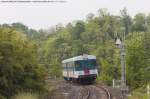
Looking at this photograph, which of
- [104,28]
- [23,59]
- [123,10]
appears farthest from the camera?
[123,10]

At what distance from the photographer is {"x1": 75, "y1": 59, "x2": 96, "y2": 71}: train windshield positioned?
39.1 metres

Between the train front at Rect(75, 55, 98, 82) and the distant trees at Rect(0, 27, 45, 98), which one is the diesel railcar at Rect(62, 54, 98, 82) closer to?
the train front at Rect(75, 55, 98, 82)

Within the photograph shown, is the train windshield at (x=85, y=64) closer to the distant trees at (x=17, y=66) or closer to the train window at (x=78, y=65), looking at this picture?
the train window at (x=78, y=65)

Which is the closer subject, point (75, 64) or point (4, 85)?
point (4, 85)

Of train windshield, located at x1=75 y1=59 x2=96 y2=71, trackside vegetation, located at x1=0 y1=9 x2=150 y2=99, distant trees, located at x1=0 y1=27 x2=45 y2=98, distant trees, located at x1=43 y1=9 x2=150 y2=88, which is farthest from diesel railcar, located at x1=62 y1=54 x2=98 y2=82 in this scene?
distant trees, located at x1=0 y1=27 x2=45 y2=98

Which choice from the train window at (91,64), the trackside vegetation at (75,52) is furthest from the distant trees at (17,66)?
the train window at (91,64)

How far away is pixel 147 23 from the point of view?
110438 mm

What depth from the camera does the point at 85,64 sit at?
39375mm

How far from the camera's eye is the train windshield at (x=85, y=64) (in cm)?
3909

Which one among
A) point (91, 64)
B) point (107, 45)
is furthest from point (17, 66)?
point (107, 45)

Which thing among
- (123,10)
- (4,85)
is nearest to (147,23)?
(123,10)

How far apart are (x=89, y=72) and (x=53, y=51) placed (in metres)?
50.8

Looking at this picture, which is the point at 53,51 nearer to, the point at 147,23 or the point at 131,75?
the point at 147,23

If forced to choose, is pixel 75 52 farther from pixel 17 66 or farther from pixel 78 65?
pixel 17 66
